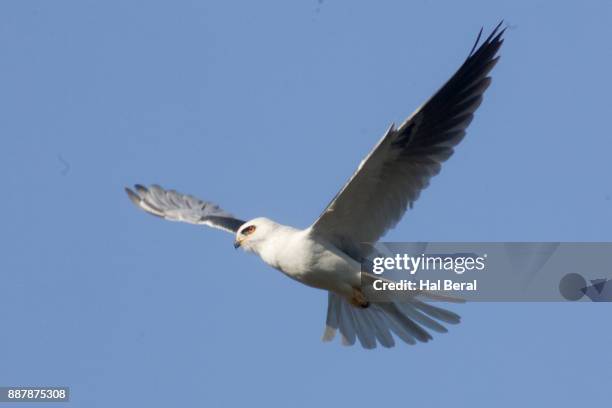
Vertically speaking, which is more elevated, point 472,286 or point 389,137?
point 389,137

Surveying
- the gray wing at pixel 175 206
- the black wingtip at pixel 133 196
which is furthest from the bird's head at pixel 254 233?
the black wingtip at pixel 133 196

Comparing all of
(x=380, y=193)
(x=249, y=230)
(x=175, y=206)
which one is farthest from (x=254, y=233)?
(x=175, y=206)

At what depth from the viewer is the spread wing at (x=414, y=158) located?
779cm

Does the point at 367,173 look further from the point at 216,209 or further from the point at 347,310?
the point at 216,209

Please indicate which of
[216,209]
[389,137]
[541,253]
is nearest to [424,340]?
[541,253]

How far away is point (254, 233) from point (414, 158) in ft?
4.18

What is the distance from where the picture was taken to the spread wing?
7785 millimetres

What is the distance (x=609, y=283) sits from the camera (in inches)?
323

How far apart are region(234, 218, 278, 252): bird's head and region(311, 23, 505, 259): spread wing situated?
0.52 meters

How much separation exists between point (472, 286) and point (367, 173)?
3.36 ft

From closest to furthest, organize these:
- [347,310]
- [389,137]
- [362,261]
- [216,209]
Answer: [389,137]
[362,261]
[347,310]
[216,209]

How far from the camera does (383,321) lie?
8633 mm

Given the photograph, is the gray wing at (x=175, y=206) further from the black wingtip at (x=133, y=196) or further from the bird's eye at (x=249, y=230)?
the bird's eye at (x=249, y=230)

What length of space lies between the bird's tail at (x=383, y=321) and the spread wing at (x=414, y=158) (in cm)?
69
